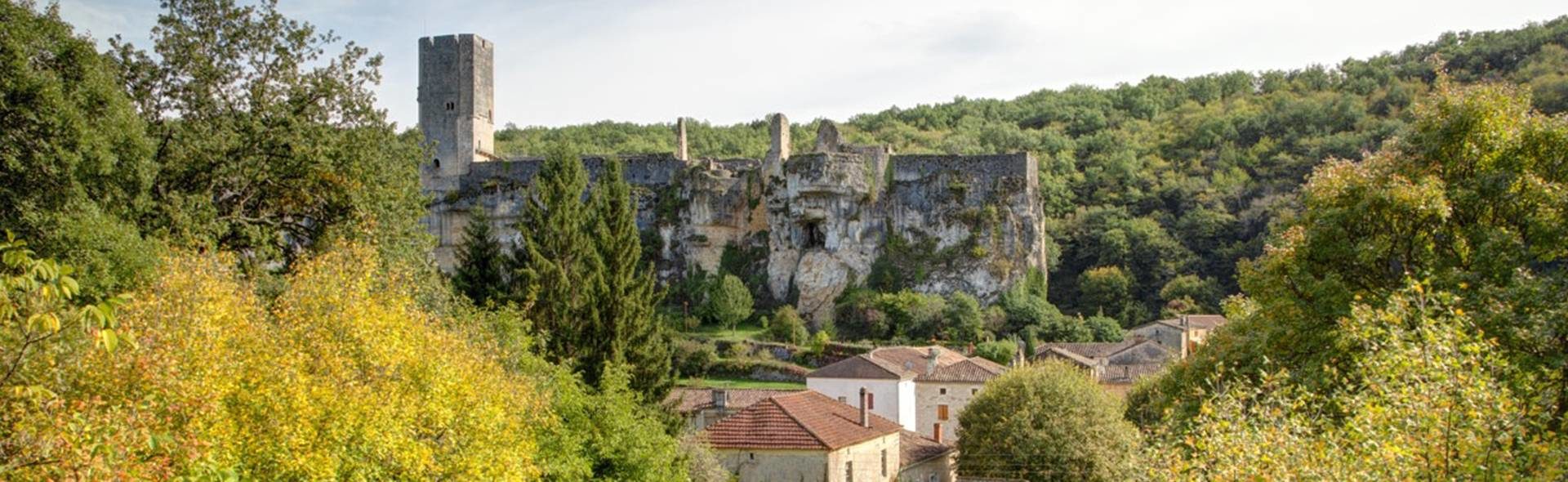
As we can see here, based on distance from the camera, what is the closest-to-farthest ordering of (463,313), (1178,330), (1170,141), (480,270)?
(463,313) < (480,270) < (1178,330) < (1170,141)

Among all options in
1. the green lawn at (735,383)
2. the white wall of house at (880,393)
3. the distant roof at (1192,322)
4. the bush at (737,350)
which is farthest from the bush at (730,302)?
the distant roof at (1192,322)

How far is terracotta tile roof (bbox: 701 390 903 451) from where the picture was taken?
97.7 ft

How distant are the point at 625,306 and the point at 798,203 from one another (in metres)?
35.9

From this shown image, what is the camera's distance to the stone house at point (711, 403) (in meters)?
37.8

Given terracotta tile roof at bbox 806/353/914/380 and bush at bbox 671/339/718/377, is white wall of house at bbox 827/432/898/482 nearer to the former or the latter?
terracotta tile roof at bbox 806/353/914/380

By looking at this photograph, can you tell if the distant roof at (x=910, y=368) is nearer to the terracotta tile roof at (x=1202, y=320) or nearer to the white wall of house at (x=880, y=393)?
the white wall of house at (x=880, y=393)

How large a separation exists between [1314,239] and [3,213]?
62.0 ft

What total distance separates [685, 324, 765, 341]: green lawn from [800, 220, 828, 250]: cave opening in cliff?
5.43 meters

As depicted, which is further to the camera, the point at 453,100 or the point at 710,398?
the point at 453,100

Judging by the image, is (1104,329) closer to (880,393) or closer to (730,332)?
(730,332)

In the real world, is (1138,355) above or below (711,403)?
below

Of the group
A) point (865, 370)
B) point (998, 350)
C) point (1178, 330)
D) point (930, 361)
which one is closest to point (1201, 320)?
point (1178, 330)

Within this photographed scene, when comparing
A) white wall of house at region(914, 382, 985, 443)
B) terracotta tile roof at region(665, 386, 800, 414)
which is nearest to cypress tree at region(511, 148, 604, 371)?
terracotta tile roof at region(665, 386, 800, 414)

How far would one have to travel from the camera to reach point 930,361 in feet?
158
